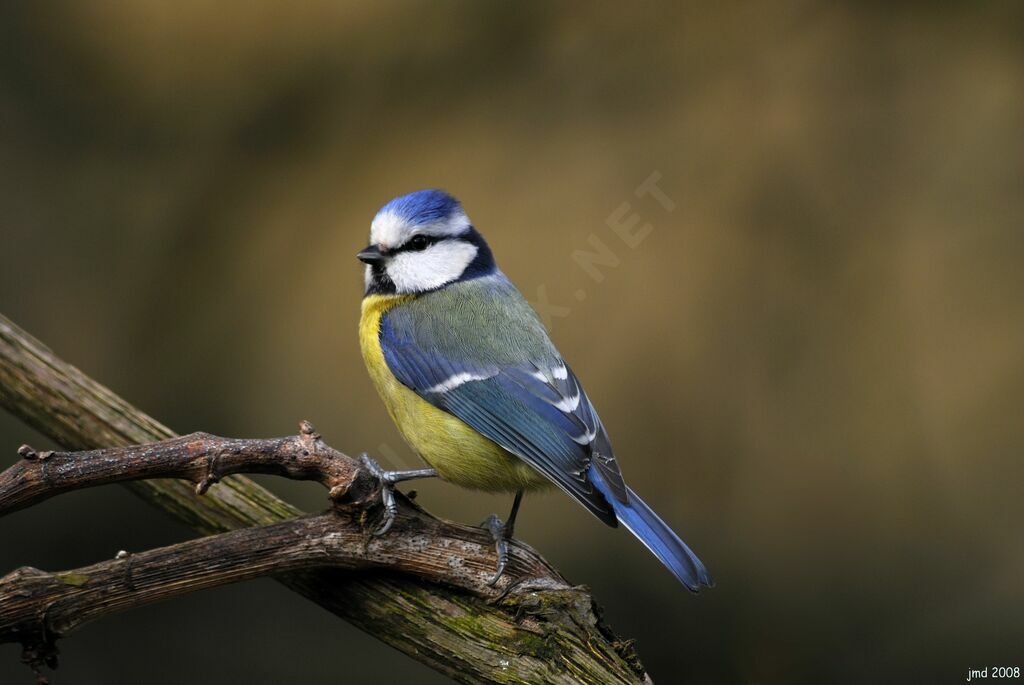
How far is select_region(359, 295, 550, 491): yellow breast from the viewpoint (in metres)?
1.65

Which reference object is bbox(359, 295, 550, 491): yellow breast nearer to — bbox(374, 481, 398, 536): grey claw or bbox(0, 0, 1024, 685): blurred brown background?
bbox(374, 481, 398, 536): grey claw

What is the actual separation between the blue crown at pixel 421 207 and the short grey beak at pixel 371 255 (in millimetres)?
68

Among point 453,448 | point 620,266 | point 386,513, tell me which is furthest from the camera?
point 620,266

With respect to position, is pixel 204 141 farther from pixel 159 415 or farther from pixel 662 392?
pixel 662 392

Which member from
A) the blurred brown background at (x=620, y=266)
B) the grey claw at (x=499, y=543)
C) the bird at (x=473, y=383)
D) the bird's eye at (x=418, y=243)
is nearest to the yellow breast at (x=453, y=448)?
the bird at (x=473, y=383)

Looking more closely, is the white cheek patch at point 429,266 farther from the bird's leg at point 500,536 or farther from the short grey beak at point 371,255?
the bird's leg at point 500,536

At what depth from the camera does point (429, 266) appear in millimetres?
1855

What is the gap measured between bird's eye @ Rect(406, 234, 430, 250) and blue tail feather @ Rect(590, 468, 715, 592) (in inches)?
20.6

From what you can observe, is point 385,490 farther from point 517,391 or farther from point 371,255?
point 371,255

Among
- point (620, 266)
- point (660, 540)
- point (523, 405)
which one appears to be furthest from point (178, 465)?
point (620, 266)

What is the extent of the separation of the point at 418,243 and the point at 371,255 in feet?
0.29

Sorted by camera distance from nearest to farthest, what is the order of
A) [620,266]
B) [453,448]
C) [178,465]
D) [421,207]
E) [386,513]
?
[178,465] → [386,513] → [453,448] → [421,207] → [620,266]

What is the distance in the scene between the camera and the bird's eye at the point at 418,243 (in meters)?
1.82

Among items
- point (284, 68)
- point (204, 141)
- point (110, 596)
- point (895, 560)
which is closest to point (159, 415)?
point (204, 141)
